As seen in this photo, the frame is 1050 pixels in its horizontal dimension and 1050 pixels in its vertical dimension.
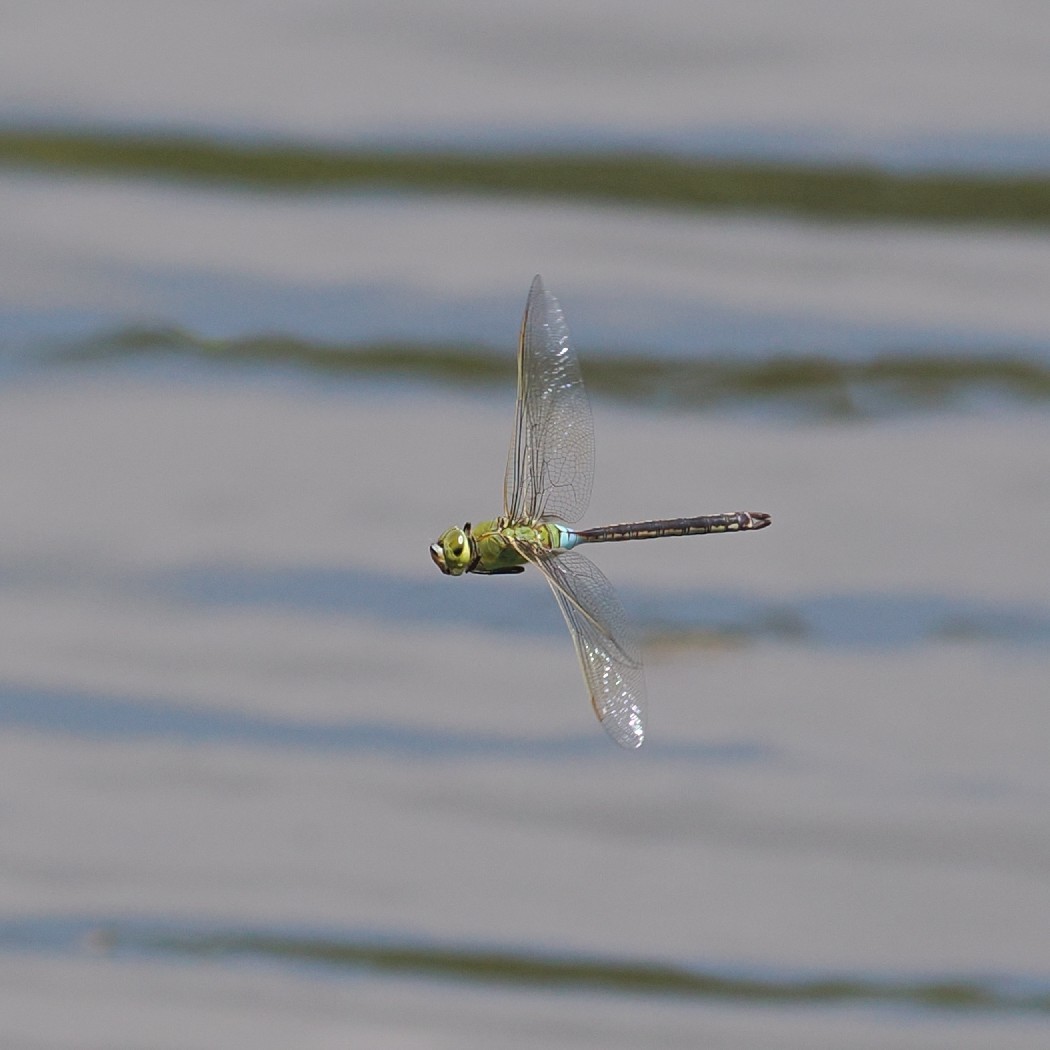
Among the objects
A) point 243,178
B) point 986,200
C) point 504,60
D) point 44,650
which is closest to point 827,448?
point 986,200

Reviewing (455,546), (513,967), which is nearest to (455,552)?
(455,546)

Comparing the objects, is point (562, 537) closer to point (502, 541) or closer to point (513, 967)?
point (502, 541)

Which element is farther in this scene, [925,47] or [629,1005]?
[629,1005]

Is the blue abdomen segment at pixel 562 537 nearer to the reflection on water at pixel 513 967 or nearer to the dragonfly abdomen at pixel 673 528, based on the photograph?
the dragonfly abdomen at pixel 673 528

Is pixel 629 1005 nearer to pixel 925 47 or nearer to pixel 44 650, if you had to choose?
pixel 44 650

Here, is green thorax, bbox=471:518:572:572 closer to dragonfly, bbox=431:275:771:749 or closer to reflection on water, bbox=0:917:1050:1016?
dragonfly, bbox=431:275:771:749

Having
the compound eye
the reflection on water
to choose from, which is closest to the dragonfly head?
the compound eye

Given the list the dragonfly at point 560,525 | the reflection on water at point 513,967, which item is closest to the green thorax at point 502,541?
the dragonfly at point 560,525
